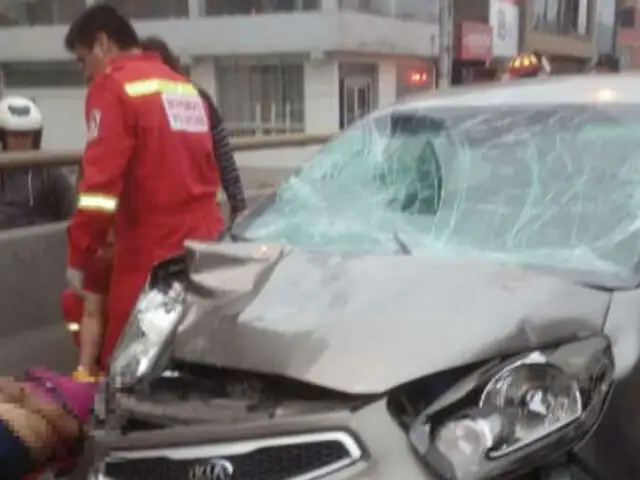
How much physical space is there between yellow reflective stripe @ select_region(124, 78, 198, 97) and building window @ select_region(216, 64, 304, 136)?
21789 mm

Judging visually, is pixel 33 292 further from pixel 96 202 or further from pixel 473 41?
pixel 473 41

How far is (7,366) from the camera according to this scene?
19.6 feet

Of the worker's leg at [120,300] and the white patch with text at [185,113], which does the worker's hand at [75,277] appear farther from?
the white patch with text at [185,113]

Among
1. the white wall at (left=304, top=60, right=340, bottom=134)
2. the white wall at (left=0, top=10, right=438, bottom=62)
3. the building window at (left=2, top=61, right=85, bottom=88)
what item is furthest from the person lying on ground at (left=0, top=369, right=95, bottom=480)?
the building window at (left=2, top=61, right=85, bottom=88)

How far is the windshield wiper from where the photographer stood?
11.8ft

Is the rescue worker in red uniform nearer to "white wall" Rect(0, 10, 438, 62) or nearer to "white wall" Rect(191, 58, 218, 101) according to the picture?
"white wall" Rect(0, 10, 438, 62)

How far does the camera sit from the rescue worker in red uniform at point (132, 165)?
14.5 ft

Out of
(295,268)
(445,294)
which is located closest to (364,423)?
(445,294)

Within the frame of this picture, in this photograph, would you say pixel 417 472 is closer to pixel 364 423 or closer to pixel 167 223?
pixel 364 423

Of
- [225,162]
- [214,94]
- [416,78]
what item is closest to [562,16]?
[416,78]

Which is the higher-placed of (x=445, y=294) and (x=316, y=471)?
(x=445, y=294)

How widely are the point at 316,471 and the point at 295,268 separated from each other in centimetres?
79

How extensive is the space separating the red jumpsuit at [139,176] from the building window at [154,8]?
75.0 feet

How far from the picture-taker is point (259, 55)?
85.7 feet
